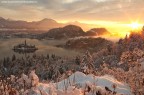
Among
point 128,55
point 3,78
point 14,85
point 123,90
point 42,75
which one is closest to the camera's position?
point 3,78

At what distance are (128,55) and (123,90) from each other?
238 centimetres

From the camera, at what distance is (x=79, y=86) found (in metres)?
7.64

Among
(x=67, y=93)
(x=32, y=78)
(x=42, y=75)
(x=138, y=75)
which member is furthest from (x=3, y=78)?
(x=42, y=75)

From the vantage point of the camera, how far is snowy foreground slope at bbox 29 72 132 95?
5.98 m

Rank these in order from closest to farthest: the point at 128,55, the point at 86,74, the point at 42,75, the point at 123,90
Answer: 1. the point at 123,90
2. the point at 86,74
3. the point at 128,55
4. the point at 42,75

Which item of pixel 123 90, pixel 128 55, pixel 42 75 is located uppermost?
pixel 128 55

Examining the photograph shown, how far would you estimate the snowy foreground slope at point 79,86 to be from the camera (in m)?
5.98

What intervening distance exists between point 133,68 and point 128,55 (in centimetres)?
61

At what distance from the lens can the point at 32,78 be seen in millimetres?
5965

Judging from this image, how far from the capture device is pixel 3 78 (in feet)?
19.1

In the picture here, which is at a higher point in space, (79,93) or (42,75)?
(79,93)

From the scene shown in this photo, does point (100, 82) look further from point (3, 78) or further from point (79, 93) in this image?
point (3, 78)

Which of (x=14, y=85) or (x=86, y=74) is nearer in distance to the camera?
(x=14, y=85)

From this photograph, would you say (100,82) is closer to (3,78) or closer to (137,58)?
(137,58)
